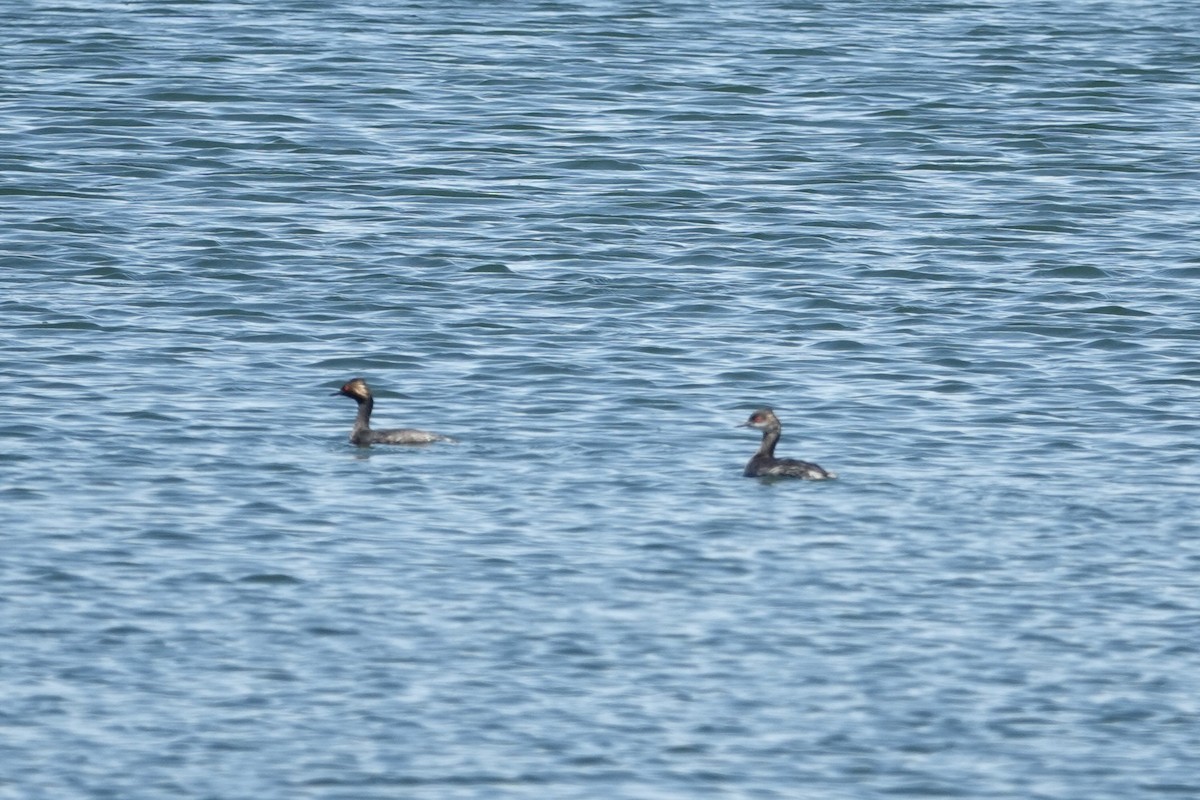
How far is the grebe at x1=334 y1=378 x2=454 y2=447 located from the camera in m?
20.1

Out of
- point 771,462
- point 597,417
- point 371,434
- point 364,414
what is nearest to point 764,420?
point 771,462

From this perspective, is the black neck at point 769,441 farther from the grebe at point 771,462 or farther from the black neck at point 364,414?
the black neck at point 364,414

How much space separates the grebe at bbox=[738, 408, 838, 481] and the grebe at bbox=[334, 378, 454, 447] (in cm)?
252

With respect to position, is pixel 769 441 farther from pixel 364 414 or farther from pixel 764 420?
pixel 364 414

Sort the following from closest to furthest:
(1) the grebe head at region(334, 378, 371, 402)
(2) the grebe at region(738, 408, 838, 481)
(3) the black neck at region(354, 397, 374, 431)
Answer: (2) the grebe at region(738, 408, 838, 481) → (3) the black neck at region(354, 397, 374, 431) → (1) the grebe head at region(334, 378, 371, 402)

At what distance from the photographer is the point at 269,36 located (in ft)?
138

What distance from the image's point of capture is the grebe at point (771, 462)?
62.4ft

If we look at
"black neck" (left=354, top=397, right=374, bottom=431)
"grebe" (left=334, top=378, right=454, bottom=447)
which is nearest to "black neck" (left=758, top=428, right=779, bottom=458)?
"grebe" (left=334, top=378, right=454, bottom=447)

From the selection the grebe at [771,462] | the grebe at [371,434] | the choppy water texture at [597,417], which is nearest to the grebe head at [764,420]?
the grebe at [771,462]

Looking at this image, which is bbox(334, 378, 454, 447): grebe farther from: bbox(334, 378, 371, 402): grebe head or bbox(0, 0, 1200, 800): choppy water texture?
bbox(0, 0, 1200, 800): choppy water texture

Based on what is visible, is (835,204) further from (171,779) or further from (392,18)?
(171,779)

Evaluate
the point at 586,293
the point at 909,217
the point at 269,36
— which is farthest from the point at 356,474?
the point at 269,36

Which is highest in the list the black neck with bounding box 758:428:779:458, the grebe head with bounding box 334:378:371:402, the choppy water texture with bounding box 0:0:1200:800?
the grebe head with bounding box 334:378:371:402

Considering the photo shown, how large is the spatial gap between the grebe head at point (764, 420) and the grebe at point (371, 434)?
2.47 m
